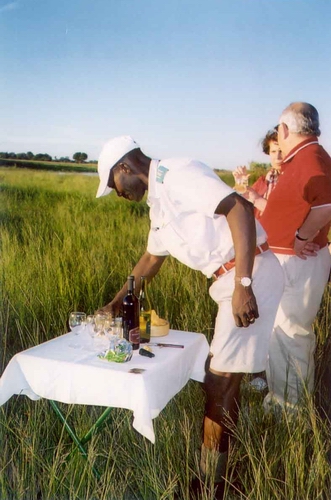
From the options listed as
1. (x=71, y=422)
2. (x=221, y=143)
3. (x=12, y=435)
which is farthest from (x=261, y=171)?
(x=12, y=435)

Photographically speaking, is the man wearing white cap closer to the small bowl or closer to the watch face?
the watch face

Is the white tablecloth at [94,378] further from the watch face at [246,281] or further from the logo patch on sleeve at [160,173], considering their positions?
the logo patch on sleeve at [160,173]

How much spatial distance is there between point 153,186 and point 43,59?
1.14 m

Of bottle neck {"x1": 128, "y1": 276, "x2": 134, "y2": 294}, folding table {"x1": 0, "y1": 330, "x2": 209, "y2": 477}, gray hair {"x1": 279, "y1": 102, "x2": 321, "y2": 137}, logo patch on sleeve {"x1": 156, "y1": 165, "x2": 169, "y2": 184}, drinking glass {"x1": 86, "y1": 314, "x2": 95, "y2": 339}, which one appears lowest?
folding table {"x1": 0, "y1": 330, "x2": 209, "y2": 477}

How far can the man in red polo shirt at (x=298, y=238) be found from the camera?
2.86 meters

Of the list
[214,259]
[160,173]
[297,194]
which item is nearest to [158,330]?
[214,259]

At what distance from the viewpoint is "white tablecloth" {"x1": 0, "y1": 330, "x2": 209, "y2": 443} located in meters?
2.11

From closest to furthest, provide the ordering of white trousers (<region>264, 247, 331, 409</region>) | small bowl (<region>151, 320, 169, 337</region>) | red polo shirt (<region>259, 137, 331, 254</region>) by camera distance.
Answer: small bowl (<region>151, 320, 169, 337</region>)
red polo shirt (<region>259, 137, 331, 254</region>)
white trousers (<region>264, 247, 331, 409</region>)

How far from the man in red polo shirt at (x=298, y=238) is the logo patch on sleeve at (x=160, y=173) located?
0.80 metres

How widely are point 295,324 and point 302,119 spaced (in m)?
1.10

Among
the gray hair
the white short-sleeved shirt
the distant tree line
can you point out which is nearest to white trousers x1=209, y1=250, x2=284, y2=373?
the white short-sleeved shirt

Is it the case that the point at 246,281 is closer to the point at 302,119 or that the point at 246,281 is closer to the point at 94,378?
the point at 94,378

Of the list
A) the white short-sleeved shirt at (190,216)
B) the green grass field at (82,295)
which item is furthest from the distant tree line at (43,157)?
the white short-sleeved shirt at (190,216)

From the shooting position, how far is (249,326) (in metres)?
2.46
